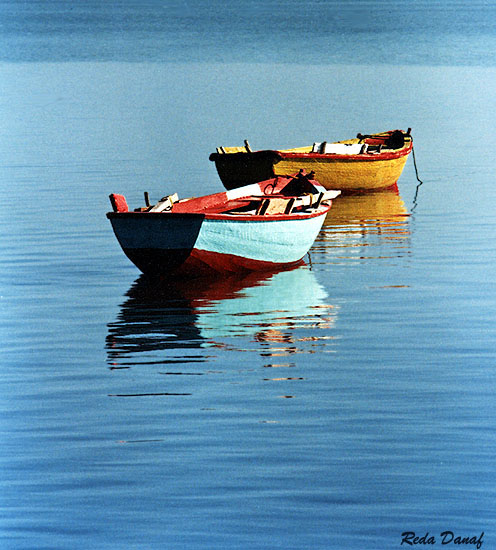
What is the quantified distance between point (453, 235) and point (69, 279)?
316 inches

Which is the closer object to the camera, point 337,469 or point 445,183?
point 337,469

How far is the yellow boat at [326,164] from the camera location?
1081 inches

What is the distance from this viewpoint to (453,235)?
23344 mm

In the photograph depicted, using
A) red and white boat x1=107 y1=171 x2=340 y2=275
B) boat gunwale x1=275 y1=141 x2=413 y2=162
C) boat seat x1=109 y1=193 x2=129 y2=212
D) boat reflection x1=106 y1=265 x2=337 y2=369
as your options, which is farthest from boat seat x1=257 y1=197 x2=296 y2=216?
boat gunwale x1=275 y1=141 x2=413 y2=162

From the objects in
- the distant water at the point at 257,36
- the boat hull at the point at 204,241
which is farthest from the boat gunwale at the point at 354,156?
the distant water at the point at 257,36

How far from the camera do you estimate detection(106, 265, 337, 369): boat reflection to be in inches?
579

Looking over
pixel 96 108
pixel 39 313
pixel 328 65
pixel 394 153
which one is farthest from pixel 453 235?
pixel 328 65

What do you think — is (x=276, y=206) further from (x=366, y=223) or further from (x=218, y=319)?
(x=366, y=223)

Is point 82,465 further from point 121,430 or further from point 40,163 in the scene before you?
point 40,163

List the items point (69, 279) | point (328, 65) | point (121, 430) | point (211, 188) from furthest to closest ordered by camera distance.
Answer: point (328, 65) → point (211, 188) → point (69, 279) → point (121, 430)
